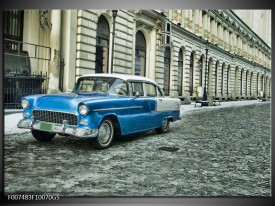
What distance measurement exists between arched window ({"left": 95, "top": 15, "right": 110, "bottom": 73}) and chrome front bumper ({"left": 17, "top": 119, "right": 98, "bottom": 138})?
86.4 inches

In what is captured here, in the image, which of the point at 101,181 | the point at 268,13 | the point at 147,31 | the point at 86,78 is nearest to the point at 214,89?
the point at 147,31

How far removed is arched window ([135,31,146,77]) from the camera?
215 inches

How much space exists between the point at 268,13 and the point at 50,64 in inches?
157

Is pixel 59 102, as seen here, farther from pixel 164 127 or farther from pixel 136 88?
pixel 164 127

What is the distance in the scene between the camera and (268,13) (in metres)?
3.05

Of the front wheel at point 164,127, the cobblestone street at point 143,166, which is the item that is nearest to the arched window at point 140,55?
the front wheel at point 164,127

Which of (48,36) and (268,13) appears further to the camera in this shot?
(48,36)

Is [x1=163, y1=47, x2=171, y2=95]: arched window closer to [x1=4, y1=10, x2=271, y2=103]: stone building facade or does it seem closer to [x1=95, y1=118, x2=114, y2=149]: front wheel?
[x1=4, y1=10, x2=271, y2=103]: stone building facade

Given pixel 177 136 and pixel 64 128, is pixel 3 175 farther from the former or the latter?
pixel 177 136

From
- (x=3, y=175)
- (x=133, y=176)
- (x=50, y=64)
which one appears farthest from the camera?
(x=50, y=64)

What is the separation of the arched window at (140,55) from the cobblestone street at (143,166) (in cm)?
136

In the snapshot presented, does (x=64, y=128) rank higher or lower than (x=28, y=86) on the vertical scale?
lower

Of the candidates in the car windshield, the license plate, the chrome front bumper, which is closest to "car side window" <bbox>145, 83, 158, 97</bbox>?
the car windshield

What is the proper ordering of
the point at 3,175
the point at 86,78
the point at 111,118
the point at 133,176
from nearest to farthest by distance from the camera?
1. the point at 3,175
2. the point at 133,176
3. the point at 111,118
4. the point at 86,78
